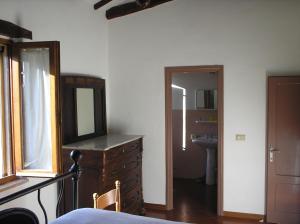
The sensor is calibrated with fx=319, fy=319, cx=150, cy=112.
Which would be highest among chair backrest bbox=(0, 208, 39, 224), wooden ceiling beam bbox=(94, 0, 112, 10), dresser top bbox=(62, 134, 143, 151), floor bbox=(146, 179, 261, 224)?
wooden ceiling beam bbox=(94, 0, 112, 10)

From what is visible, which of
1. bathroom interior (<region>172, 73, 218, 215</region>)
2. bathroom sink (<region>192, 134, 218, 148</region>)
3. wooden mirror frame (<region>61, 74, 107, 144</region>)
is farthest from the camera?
bathroom interior (<region>172, 73, 218, 215</region>)

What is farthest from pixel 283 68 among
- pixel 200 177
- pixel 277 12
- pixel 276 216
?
pixel 200 177

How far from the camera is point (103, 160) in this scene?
3389mm

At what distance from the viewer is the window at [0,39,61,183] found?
2973mm

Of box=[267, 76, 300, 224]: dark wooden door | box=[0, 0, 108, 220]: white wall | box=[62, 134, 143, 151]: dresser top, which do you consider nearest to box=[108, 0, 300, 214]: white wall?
box=[267, 76, 300, 224]: dark wooden door

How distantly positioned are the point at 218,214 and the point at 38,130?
2.73 metres

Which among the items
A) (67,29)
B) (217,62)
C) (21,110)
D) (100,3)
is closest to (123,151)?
(21,110)

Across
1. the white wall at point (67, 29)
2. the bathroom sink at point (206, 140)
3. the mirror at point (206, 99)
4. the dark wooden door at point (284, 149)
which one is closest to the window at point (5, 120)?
the white wall at point (67, 29)

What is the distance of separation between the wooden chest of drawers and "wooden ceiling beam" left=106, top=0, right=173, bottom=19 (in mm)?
1855

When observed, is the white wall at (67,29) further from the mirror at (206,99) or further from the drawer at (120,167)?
the mirror at (206,99)

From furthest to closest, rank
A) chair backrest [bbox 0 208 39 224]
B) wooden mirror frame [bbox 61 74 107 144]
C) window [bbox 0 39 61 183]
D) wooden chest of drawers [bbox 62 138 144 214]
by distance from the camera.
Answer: wooden mirror frame [bbox 61 74 107 144], wooden chest of drawers [bbox 62 138 144 214], window [bbox 0 39 61 183], chair backrest [bbox 0 208 39 224]

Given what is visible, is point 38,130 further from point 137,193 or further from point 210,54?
point 210,54

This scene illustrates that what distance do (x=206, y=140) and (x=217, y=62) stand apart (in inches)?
69.5

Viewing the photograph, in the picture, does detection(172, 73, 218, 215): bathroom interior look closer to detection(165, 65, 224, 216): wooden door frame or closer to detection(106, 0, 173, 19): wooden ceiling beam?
detection(165, 65, 224, 216): wooden door frame
